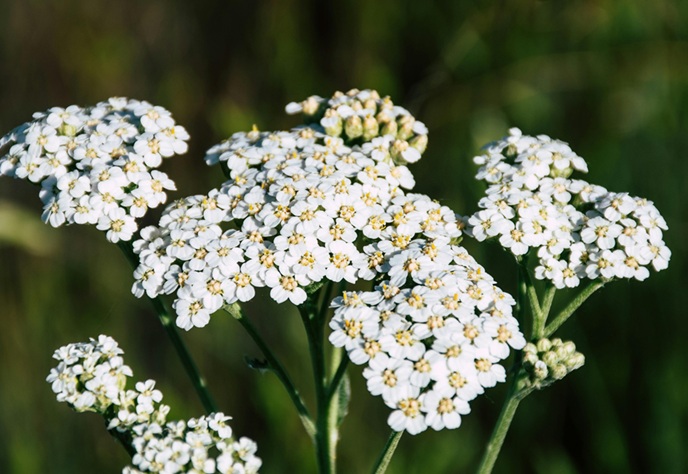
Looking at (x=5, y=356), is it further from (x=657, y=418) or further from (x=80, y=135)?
(x=657, y=418)

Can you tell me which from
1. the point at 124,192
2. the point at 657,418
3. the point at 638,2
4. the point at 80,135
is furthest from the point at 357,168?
the point at 638,2

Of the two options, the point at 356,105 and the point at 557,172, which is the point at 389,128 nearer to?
the point at 356,105

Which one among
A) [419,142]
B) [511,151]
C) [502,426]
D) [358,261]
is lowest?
[502,426]

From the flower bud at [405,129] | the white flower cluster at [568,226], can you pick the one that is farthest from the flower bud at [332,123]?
the white flower cluster at [568,226]

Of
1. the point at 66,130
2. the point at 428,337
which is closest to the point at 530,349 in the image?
the point at 428,337

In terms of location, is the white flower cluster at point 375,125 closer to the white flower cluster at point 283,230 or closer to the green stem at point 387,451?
the white flower cluster at point 283,230

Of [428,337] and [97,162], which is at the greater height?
[97,162]
